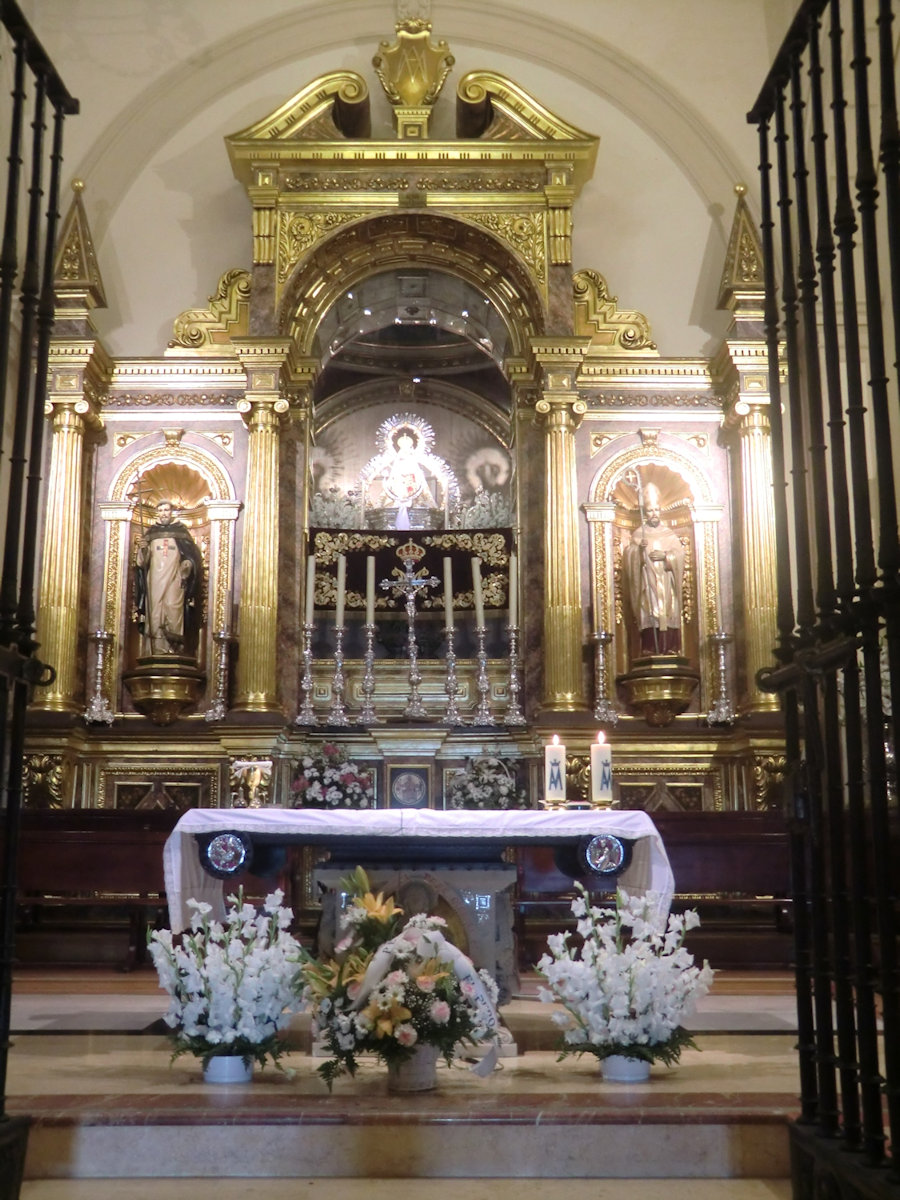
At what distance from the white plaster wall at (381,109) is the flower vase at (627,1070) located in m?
8.12

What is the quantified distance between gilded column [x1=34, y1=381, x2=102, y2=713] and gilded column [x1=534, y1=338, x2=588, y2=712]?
3.89 m

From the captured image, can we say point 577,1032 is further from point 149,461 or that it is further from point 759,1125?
point 149,461

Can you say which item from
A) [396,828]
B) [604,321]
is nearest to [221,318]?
[604,321]

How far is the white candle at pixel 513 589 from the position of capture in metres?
11.1

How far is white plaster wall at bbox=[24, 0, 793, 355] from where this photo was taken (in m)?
12.1

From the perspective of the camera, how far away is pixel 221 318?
38.7 ft

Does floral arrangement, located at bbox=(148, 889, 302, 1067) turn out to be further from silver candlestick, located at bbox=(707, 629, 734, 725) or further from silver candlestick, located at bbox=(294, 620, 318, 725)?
silver candlestick, located at bbox=(707, 629, 734, 725)

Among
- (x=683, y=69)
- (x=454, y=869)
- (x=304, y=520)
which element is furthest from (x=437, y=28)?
(x=454, y=869)

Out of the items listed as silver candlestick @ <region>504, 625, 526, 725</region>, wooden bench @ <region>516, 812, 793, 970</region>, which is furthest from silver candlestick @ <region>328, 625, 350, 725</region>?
wooden bench @ <region>516, 812, 793, 970</region>

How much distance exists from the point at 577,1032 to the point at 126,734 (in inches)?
262

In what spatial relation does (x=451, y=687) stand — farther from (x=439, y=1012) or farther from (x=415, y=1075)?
(x=439, y=1012)

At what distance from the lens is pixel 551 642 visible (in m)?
10.9

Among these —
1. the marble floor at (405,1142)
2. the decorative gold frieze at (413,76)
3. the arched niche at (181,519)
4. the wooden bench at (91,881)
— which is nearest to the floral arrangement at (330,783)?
the wooden bench at (91,881)

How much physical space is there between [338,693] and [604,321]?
412 cm
